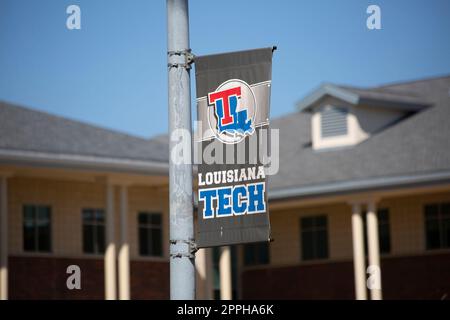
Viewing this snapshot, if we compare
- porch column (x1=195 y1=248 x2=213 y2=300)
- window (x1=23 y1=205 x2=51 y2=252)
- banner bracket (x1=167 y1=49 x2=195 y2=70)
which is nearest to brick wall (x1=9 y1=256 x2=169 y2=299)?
window (x1=23 y1=205 x2=51 y2=252)

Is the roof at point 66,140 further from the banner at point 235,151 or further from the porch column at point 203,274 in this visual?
the banner at point 235,151

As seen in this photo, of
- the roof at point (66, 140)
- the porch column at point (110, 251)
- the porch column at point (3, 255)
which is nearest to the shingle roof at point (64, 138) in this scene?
the roof at point (66, 140)

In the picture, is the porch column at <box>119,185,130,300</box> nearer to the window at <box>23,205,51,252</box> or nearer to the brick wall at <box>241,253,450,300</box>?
the window at <box>23,205,51,252</box>

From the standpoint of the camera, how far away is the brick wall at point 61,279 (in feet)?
73.4

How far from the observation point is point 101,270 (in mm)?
23859

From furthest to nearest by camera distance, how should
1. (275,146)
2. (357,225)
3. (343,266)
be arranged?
1. (343,266)
2. (357,225)
3. (275,146)

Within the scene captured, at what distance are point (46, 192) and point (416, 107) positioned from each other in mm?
11572

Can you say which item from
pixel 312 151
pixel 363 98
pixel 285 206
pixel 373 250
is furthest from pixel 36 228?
pixel 363 98

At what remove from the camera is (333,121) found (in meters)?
28.5

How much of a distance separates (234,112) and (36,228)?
16169 mm

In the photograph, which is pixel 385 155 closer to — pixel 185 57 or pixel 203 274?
pixel 203 274

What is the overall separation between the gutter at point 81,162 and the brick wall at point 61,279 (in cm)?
275
